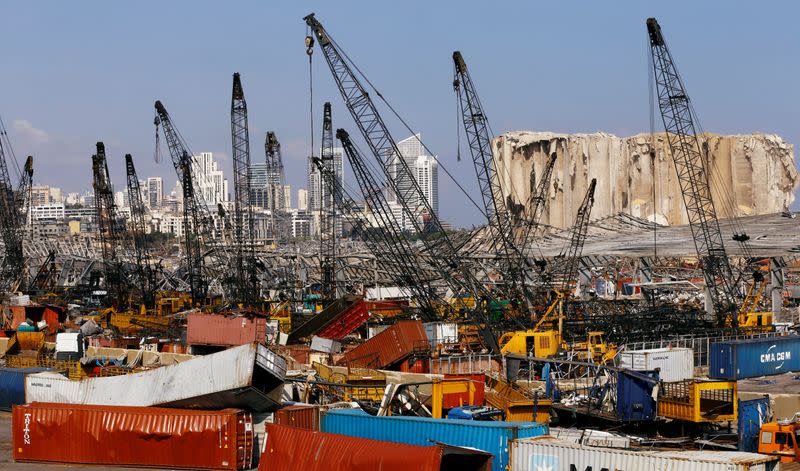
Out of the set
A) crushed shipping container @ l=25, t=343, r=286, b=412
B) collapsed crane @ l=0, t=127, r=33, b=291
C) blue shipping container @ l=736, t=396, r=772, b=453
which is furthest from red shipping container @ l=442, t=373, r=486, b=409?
collapsed crane @ l=0, t=127, r=33, b=291

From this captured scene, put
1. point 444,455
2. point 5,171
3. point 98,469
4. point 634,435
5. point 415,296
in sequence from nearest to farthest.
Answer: point 444,455 < point 98,469 < point 634,435 < point 415,296 < point 5,171

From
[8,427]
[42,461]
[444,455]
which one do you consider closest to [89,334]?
[8,427]

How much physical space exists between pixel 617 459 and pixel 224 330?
1391 inches

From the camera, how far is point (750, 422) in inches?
1170

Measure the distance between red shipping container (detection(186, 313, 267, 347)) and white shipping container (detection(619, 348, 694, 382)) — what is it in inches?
797

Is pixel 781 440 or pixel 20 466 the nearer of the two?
pixel 781 440

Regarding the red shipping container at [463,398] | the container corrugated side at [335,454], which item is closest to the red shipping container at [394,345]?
the red shipping container at [463,398]

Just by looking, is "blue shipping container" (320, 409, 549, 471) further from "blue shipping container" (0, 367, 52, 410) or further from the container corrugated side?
"blue shipping container" (0, 367, 52, 410)

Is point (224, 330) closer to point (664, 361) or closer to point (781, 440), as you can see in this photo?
point (664, 361)

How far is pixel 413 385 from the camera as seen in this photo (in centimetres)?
3397

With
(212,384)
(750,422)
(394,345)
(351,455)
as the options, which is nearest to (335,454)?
(351,455)

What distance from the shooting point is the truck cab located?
26.7 metres

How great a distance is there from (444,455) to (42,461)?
14.1 meters

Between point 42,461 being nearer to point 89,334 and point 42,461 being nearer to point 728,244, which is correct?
point 89,334
